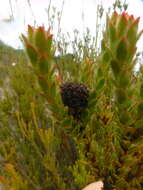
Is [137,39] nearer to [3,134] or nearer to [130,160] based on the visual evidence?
[130,160]

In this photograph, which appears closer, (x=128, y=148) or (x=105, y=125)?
(x=128, y=148)

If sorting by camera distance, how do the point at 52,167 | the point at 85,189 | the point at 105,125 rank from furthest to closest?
the point at 52,167, the point at 85,189, the point at 105,125

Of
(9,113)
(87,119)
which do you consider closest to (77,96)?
(87,119)

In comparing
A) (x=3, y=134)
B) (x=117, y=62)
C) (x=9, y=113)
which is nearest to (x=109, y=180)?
(x=117, y=62)

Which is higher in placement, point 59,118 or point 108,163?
point 59,118

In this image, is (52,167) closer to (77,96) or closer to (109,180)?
(109,180)

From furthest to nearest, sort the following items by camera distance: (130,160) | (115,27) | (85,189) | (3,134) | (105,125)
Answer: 1. (3,134)
2. (85,189)
3. (105,125)
4. (130,160)
5. (115,27)

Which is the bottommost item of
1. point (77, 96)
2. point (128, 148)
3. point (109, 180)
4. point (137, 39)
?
point (109, 180)

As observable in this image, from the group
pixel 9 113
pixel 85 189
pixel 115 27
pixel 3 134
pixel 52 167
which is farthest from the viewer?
pixel 9 113

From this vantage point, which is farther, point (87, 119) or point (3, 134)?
point (3, 134)
